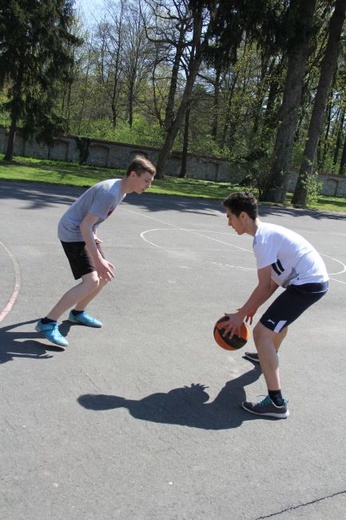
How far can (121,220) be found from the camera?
13.9 m

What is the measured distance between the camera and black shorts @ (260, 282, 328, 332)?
405 cm

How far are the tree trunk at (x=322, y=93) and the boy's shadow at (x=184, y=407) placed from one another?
2431 cm

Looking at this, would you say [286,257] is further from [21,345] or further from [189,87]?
[189,87]

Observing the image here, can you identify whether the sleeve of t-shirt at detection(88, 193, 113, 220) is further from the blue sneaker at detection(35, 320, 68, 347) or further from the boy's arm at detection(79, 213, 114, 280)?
the blue sneaker at detection(35, 320, 68, 347)

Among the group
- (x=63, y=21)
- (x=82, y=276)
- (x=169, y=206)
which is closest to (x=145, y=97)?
(x=63, y=21)

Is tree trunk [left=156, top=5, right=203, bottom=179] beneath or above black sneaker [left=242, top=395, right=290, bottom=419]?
above

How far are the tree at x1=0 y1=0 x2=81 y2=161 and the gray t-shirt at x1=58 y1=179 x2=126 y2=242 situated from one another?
26.4 m

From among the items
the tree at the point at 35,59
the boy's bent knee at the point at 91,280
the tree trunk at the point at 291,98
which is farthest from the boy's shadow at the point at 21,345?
the tree at the point at 35,59

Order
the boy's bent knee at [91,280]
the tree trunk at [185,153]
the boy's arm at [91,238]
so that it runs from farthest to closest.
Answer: the tree trunk at [185,153] → the boy's bent knee at [91,280] → the boy's arm at [91,238]

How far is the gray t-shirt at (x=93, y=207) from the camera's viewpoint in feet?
15.8

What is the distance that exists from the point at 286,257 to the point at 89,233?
1805 mm

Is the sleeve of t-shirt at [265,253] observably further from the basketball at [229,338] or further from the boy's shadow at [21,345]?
the boy's shadow at [21,345]

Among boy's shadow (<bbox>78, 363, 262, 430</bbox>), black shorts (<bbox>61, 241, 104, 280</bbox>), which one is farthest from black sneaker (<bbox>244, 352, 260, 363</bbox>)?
black shorts (<bbox>61, 241, 104, 280</bbox>)

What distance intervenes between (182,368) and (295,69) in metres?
23.5
